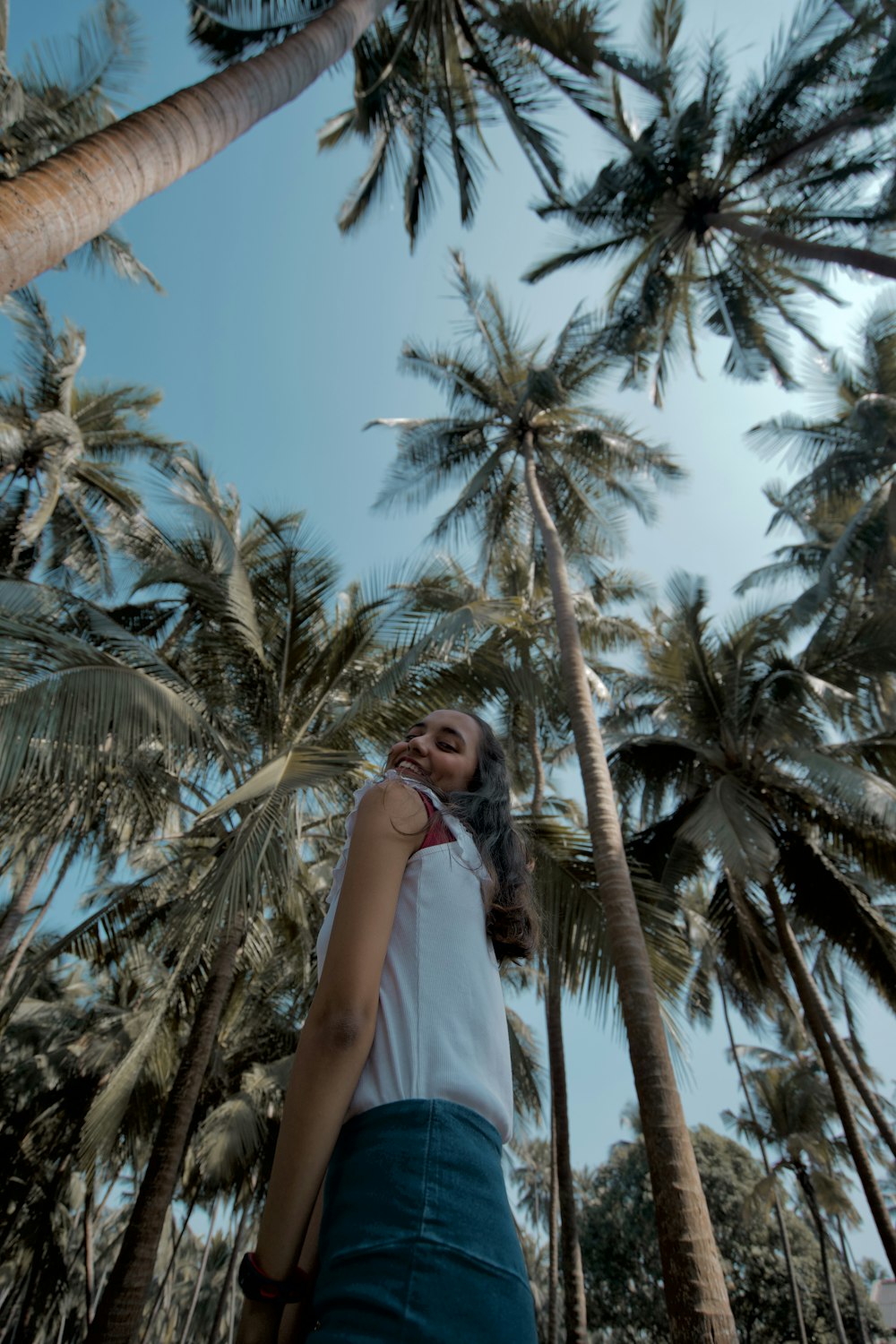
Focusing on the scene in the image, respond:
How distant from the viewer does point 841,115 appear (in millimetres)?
8758

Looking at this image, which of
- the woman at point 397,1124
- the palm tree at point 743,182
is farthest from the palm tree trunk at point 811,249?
the woman at point 397,1124

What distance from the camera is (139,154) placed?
3.67 meters

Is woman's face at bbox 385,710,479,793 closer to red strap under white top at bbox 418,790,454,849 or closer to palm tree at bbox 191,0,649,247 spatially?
red strap under white top at bbox 418,790,454,849

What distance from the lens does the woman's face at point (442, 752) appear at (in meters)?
1.81

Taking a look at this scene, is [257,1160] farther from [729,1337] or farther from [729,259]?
[729,259]

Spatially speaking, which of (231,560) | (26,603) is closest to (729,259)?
(231,560)

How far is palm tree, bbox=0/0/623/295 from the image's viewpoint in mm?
3074

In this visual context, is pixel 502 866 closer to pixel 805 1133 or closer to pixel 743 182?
pixel 743 182

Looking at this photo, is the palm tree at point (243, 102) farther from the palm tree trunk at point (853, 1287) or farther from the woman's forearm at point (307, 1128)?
the palm tree trunk at point (853, 1287)

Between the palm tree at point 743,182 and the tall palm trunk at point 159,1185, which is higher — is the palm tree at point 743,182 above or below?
above

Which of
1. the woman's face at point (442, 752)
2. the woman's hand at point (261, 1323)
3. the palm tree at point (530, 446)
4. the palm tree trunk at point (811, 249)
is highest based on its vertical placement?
the palm tree at point (530, 446)

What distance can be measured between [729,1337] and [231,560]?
296 inches

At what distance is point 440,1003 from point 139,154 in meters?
4.30

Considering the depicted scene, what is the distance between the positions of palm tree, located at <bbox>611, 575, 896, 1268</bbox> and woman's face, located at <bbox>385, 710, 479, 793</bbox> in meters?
8.78
